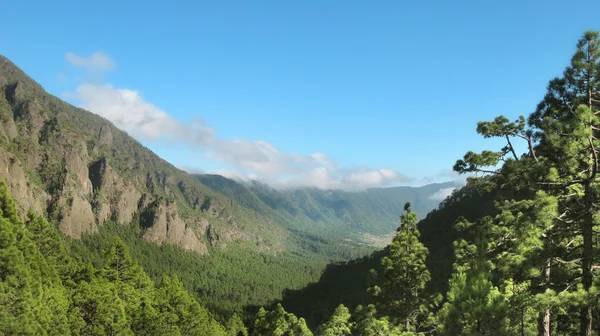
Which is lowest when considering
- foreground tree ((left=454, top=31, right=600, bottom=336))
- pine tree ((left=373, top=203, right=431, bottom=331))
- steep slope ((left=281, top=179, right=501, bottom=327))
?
steep slope ((left=281, top=179, right=501, bottom=327))

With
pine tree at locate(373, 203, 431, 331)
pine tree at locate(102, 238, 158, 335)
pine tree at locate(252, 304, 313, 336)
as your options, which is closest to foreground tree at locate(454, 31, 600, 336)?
pine tree at locate(373, 203, 431, 331)

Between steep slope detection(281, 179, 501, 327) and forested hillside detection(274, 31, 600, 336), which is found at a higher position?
forested hillside detection(274, 31, 600, 336)

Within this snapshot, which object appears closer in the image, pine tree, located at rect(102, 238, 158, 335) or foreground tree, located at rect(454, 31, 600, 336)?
foreground tree, located at rect(454, 31, 600, 336)

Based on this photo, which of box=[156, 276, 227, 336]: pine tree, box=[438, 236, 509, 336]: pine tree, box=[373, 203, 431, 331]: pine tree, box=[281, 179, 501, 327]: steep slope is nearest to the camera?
box=[438, 236, 509, 336]: pine tree

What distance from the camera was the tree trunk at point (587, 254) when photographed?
539 inches

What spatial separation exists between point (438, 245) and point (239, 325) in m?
109

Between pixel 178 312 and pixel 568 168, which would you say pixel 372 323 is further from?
pixel 178 312

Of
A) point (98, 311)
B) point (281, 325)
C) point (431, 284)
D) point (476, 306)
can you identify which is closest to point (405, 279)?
point (476, 306)

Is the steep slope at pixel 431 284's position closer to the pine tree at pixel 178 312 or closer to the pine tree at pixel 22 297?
the pine tree at pixel 178 312

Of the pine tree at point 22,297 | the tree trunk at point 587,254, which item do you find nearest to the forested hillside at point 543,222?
the tree trunk at point 587,254

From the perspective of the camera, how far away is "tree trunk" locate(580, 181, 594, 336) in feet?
44.9

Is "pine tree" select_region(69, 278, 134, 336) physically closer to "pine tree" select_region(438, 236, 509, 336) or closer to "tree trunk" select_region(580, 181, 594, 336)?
"pine tree" select_region(438, 236, 509, 336)

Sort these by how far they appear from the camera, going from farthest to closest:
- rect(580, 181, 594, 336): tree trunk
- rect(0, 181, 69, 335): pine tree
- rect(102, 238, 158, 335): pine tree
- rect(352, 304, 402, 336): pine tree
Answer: rect(102, 238, 158, 335): pine tree
rect(352, 304, 402, 336): pine tree
rect(0, 181, 69, 335): pine tree
rect(580, 181, 594, 336): tree trunk

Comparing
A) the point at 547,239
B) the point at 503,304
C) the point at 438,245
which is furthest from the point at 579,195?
the point at 438,245
